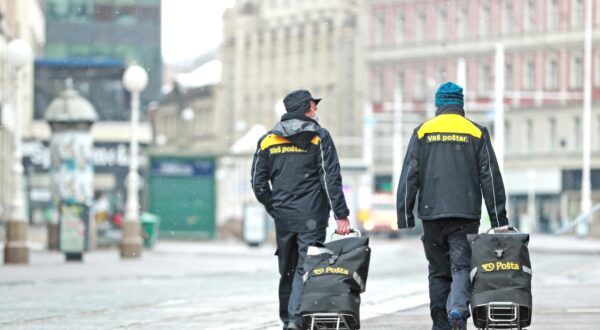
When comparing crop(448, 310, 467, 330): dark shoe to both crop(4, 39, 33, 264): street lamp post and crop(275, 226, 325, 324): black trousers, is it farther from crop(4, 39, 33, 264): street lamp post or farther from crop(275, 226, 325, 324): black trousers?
crop(4, 39, 33, 264): street lamp post

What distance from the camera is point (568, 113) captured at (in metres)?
99.4

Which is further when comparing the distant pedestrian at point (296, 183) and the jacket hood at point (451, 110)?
the distant pedestrian at point (296, 183)

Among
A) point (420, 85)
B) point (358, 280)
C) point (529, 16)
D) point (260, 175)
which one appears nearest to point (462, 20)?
point (420, 85)

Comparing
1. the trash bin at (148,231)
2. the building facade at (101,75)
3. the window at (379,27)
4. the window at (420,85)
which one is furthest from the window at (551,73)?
the trash bin at (148,231)

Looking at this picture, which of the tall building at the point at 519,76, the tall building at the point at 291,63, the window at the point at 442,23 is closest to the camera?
the tall building at the point at 519,76

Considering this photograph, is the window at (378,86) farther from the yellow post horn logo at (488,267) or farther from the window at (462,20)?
the yellow post horn logo at (488,267)

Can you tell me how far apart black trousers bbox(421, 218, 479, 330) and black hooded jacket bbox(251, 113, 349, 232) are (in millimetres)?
871

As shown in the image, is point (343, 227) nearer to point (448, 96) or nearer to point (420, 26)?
point (448, 96)

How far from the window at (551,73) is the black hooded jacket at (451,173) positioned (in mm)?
88003

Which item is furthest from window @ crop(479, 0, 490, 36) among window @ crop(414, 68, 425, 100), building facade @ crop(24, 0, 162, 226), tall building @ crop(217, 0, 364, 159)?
building facade @ crop(24, 0, 162, 226)

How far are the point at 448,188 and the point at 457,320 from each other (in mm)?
972

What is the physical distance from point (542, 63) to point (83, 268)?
74.2m

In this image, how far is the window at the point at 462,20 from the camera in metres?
108

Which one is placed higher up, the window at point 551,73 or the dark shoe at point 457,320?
the window at point 551,73
